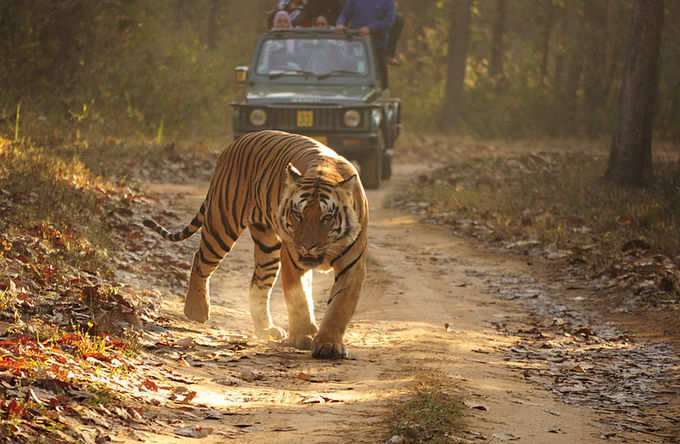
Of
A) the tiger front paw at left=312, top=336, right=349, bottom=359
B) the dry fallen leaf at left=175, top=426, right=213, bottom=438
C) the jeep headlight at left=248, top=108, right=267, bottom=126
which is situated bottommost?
the tiger front paw at left=312, top=336, right=349, bottom=359

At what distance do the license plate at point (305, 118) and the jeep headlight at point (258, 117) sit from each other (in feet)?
1.62

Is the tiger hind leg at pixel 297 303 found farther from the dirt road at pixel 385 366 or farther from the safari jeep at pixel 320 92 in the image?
the safari jeep at pixel 320 92

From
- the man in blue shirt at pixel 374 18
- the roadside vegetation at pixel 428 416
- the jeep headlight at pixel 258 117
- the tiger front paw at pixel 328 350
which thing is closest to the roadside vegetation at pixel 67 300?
the tiger front paw at pixel 328 350

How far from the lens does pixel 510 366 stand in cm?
522

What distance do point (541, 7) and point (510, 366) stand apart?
27.2 metres

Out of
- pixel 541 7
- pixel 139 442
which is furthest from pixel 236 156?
pixel 541 7

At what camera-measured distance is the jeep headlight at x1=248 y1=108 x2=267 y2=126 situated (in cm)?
1190

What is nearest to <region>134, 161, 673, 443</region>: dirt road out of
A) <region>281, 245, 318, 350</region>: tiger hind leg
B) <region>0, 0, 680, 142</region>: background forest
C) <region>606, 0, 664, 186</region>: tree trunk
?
<region>281, 245, 318, 350</region>: tiger hind leg

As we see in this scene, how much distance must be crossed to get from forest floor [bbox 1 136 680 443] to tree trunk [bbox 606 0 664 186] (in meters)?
4.56

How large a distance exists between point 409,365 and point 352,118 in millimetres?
7506

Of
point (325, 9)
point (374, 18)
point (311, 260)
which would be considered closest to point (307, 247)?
point (311, 260)

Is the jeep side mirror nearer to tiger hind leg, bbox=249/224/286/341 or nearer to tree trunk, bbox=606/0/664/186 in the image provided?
tree trunk, bbox=606/0/664/186

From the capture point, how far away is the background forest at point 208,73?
45.7ft

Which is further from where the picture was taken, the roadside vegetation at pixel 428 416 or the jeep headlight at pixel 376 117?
the jeep headlight at pixel 376 117
